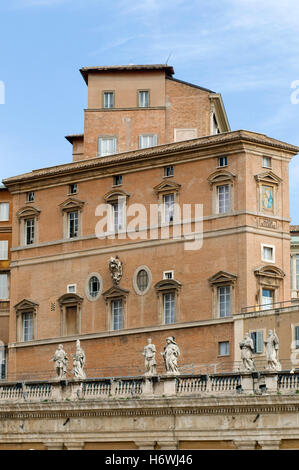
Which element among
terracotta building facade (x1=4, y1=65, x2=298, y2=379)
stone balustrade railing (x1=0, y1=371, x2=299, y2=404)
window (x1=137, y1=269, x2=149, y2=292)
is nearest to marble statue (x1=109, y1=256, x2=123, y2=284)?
terracotta building facade (x1=4, y1=65, x2=298, y2=379)

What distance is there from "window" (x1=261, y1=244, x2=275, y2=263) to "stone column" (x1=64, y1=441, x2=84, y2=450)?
18.9 meters

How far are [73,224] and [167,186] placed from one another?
6.65 metres

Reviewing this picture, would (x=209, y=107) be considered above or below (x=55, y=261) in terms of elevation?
above

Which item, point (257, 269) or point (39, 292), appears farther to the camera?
point (39, 292)

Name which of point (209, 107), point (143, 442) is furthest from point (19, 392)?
point (209, 107)

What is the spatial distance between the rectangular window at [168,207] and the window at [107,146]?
8.13m

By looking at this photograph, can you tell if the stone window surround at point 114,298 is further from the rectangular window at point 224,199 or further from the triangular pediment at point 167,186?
the rectangular window at point 224,199

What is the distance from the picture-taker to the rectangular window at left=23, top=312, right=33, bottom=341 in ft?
235
